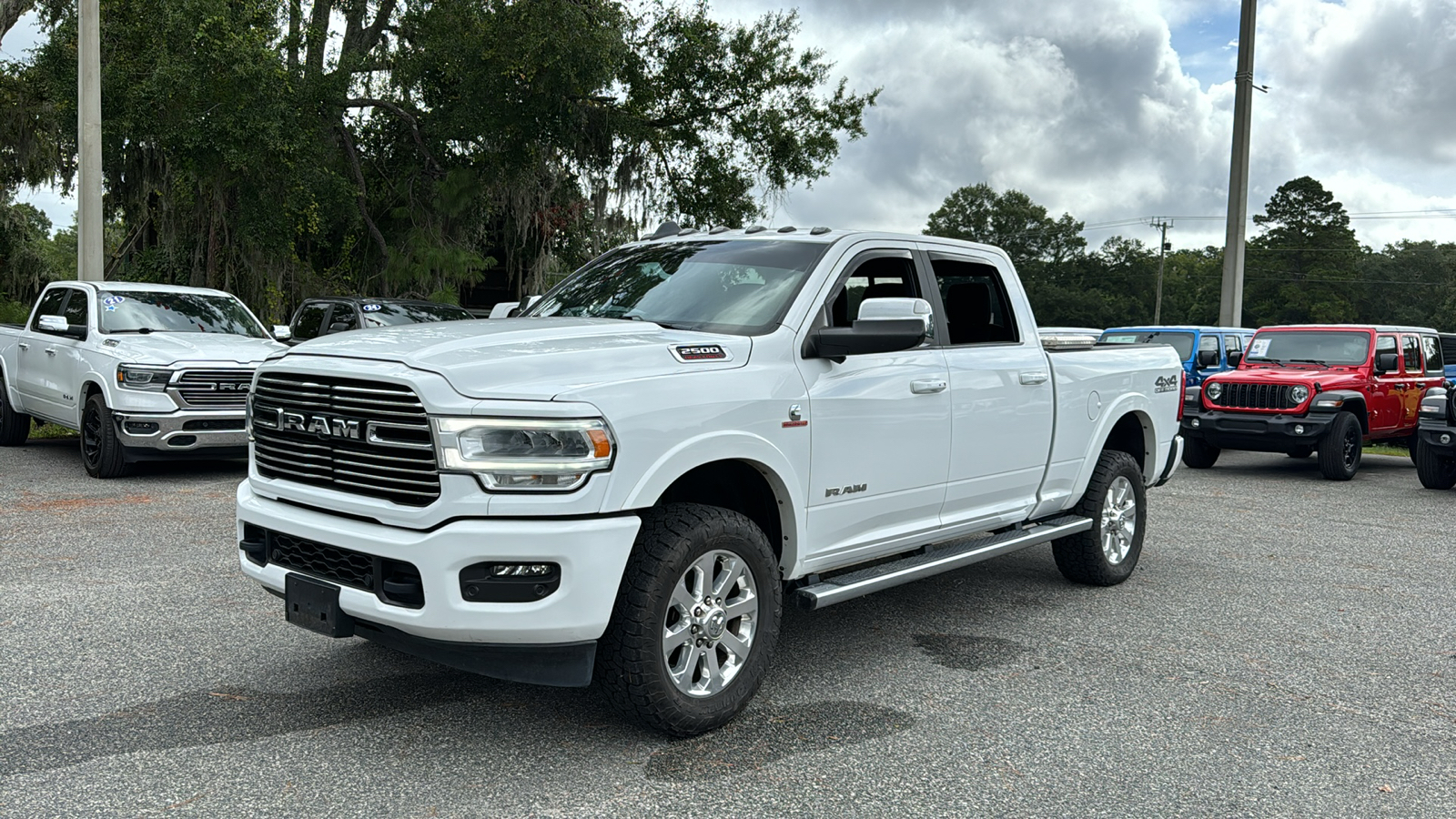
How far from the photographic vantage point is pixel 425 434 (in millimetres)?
3730

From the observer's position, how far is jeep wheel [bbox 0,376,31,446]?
12523 mm

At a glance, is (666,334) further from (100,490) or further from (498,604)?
(100,490)

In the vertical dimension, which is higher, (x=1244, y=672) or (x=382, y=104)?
(x=382, y=104)

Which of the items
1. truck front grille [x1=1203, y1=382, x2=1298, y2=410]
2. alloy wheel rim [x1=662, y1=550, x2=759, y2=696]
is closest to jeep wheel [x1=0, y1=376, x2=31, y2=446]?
alloy wheel rim [x1=662, y1=550, x2=759, y2=696]

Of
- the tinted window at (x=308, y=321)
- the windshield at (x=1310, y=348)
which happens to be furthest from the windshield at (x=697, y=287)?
A: the windshield at (x=1310, y=348)

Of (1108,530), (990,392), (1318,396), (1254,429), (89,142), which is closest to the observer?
(990,392)

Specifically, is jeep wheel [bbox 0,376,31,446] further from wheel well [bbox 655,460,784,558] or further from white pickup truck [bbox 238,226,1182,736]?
wheel well [bbox 655,460,784,558]

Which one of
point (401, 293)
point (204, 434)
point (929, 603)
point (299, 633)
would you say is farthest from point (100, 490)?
point (401, 293)

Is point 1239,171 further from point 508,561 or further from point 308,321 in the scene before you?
point 508,561

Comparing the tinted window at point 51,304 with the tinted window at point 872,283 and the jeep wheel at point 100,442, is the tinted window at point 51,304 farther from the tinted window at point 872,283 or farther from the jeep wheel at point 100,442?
the tinted window at point 872,283

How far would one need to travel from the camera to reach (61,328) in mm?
10609

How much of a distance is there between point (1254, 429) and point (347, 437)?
38.1 ft

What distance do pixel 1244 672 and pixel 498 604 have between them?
3.46 metres

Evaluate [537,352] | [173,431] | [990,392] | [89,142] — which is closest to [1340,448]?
[990,392]
